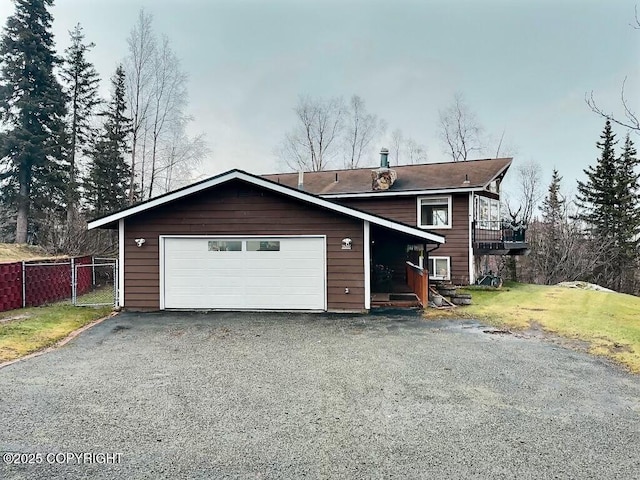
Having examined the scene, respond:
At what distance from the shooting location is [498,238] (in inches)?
603

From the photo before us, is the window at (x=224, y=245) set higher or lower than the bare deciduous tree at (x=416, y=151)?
lower

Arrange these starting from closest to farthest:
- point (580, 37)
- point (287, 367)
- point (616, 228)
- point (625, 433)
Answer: point (625, 433), point (287, 367), point (580, 37), point (616, 228)

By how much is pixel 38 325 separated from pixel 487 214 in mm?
14789

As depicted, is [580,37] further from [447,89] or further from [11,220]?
[11,220]

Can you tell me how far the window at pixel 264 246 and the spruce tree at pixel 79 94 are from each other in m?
17.9

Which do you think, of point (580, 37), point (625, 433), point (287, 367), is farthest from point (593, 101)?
point (580, 37)

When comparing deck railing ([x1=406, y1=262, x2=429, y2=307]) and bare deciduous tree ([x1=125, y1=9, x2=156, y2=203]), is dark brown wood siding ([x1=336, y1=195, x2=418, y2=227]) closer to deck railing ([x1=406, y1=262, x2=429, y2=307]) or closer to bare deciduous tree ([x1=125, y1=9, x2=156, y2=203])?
deck railing ([x1=406, y1=262, x2=429, y2=307])

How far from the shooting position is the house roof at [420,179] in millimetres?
14922

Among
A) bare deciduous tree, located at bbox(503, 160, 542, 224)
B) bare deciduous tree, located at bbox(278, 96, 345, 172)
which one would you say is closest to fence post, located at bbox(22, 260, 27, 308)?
bare deciduous tree, located at bbox(278, 96, 345, 172)

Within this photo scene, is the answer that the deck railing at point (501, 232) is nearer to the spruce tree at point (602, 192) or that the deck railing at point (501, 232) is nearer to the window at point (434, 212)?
the window at point (434, 212)

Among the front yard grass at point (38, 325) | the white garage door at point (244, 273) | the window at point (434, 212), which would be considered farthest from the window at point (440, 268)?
the front yard grass at point (38, 325)

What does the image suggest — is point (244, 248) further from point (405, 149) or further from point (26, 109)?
point (405, 149)

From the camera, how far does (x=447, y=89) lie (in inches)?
1073

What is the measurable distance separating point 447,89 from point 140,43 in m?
19.5
